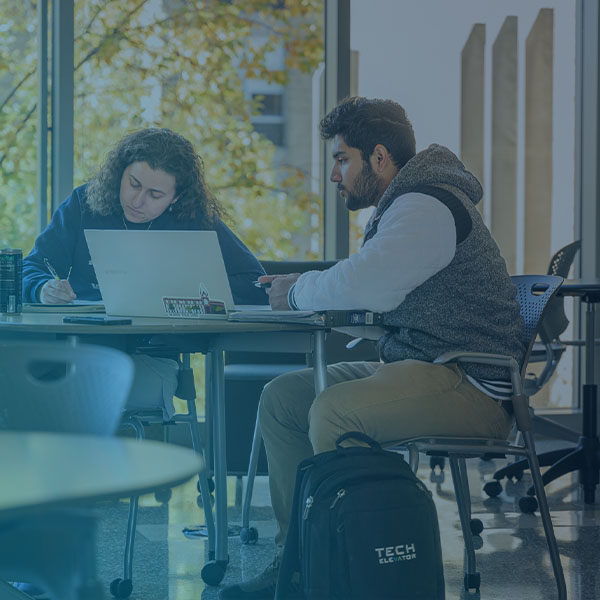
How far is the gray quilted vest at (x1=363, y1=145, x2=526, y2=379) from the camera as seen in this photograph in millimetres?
2342

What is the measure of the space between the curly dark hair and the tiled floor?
94 cm

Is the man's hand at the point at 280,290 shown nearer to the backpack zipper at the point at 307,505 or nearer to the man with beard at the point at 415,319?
the man with beard at the point at 415,319

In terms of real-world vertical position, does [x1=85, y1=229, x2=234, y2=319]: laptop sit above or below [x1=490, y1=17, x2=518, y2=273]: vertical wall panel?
below

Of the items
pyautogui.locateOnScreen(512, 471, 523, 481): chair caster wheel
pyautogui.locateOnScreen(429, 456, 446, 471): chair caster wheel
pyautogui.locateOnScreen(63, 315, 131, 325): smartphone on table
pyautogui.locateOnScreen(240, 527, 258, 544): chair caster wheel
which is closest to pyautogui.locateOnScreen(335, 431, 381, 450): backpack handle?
pyautogui.locateOnScreen(63, 315, 131, 325): smartphone on table

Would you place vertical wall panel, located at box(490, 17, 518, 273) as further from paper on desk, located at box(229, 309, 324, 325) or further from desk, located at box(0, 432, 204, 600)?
desk, located at box(0, 432, 204, 600)

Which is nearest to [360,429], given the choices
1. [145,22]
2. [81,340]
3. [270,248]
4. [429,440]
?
[429,440]

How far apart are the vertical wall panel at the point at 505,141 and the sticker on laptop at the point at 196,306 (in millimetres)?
3201

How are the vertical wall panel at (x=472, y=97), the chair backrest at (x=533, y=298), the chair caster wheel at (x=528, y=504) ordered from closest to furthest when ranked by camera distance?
1. the chair backrest at (x=533, y=298)
2. the chair caster wheel at (x=528, y=504)
3. the vertical wall panel at (x=472, y=97)

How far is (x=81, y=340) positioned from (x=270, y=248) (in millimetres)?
2503

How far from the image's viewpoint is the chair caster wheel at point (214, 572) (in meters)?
2.61

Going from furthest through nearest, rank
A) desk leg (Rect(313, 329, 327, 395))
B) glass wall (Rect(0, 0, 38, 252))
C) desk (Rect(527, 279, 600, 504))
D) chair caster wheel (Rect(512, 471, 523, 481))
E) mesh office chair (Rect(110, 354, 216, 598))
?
glass wall (Rect(0, 0, 38, 252)) → chair caster wheel (Rect(512, 471, 523, 481)) → desk (Rect(527, 279, 600, 504)) → mesh office chair (Rect(110, 354, 216, 598)) → desk leg (Rect(313, 329, 327, 395))

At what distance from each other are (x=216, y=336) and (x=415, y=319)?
0.53 m

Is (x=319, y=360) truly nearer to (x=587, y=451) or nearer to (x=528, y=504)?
(x=528, y=504)

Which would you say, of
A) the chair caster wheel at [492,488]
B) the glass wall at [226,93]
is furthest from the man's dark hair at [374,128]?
the glass wall at [226,93]
